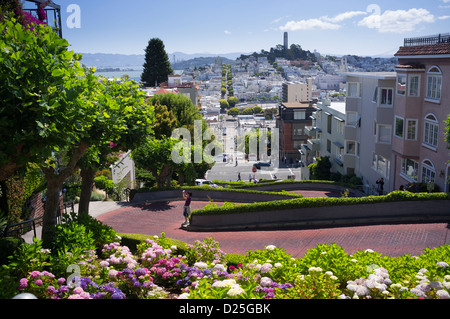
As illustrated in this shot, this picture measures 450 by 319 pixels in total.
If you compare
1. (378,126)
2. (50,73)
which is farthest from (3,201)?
(378,126)

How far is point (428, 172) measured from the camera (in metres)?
25.1

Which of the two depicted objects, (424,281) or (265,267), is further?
(265,267)

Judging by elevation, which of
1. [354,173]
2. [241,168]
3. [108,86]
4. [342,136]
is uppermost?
[108,86]

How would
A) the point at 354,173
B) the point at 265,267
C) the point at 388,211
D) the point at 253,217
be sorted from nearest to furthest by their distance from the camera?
1. the point at 265,267
2. the point at 388,211
3. the point at 253,217
4. the point at 354,173

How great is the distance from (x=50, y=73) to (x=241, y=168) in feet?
350

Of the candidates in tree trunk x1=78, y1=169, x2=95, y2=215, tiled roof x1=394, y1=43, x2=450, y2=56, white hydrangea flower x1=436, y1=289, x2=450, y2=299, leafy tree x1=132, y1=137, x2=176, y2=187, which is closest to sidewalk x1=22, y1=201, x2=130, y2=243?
leafy tree x1=132, y1=137, x2=176, y2=187

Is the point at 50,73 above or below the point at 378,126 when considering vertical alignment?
above

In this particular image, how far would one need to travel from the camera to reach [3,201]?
16.3m

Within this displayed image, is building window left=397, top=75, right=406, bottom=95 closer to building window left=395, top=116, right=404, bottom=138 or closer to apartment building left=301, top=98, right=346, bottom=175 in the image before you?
building window left=395, top=116, right=404, bottom=138

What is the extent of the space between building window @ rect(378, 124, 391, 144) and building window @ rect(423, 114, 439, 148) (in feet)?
17.8

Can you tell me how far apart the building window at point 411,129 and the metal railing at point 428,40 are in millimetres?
4615

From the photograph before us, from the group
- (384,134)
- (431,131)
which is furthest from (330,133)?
(431,131)

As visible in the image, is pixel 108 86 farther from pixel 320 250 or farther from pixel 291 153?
pixel 291 153
